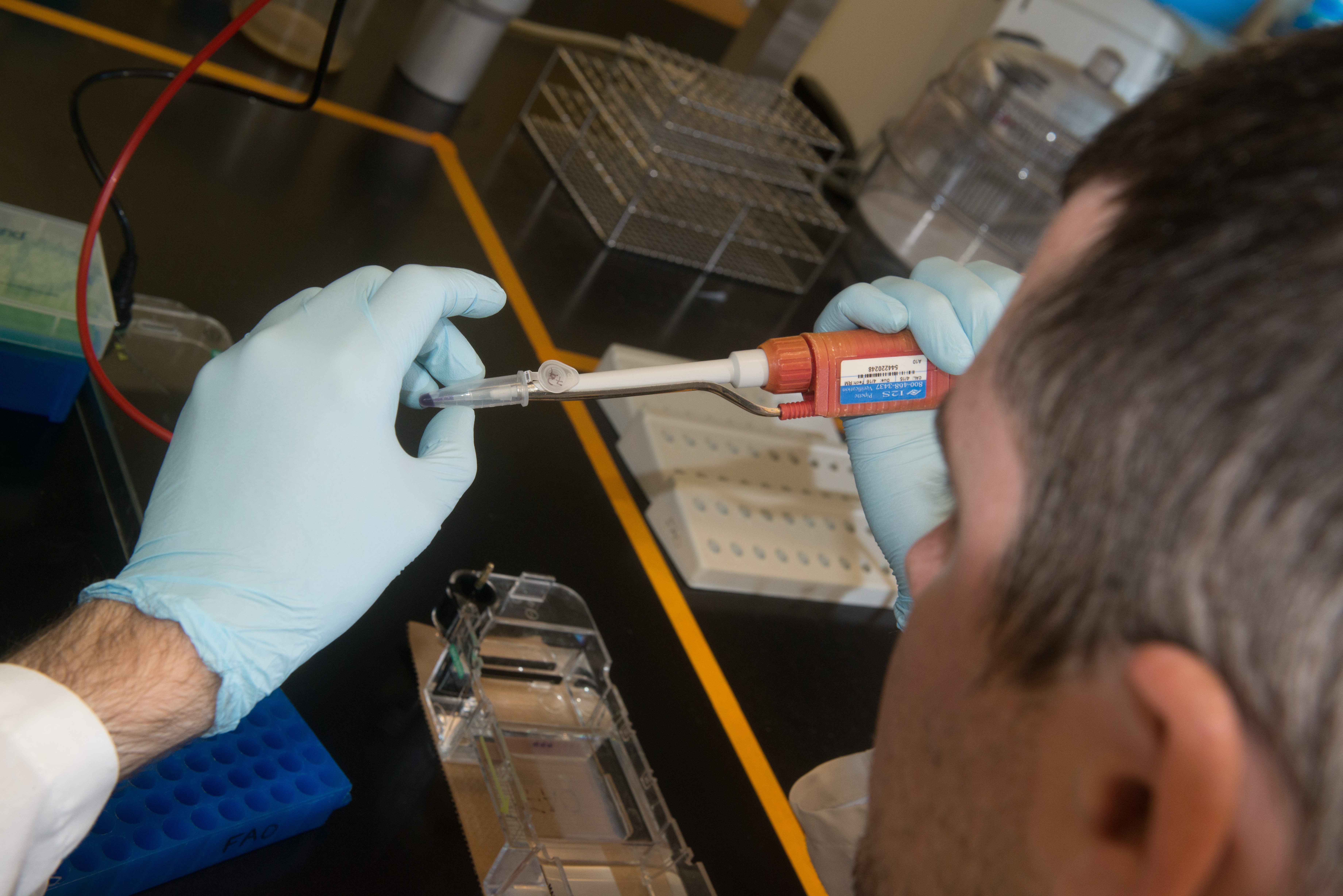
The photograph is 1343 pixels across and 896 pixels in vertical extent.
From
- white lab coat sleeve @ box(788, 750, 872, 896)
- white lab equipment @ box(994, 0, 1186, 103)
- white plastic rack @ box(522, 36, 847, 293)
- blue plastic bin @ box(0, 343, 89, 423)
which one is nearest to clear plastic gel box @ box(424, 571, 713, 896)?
white lab coat sleeve @ box(788, 750, 872, 896)

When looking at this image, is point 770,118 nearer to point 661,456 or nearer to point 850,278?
point 850,278

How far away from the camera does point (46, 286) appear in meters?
1.00

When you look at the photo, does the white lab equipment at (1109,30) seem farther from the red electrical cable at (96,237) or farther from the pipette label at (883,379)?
the red electrical cable at (96,237)

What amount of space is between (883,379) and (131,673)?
628 mm

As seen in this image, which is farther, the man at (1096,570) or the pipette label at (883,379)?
the pipette label at (883,379)

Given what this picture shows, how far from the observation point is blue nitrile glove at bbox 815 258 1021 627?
2.82ft

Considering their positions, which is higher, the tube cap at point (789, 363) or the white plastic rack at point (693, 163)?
the tube cap at point (789, 363)

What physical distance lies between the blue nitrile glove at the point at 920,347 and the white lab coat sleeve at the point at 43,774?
66 cm

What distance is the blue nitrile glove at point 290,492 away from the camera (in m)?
0.67

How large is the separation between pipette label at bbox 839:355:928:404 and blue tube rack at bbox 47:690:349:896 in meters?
0.55

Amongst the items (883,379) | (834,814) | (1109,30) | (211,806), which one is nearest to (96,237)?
(211,806)

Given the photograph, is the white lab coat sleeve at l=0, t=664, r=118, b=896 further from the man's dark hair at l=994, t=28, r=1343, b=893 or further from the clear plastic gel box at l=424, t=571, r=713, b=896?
the man's dark hair at l=994, t=28, r=1343, b=893

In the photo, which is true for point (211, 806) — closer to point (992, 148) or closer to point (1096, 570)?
point (1096, 570)

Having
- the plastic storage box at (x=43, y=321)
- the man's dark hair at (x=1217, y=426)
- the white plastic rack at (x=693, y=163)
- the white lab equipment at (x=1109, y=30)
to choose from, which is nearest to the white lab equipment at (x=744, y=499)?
the white plastic rack at (x=693, y=163)
